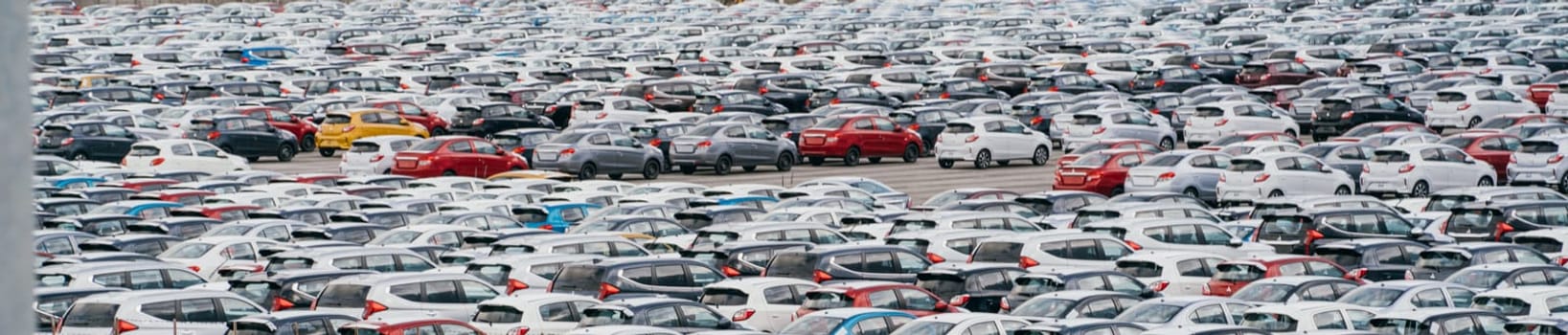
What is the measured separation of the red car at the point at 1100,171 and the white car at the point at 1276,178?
67.3 inches

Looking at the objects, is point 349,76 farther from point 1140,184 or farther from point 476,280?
point 476,280

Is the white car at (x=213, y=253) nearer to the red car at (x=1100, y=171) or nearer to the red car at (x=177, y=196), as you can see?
the red car at (x=177, y=196)

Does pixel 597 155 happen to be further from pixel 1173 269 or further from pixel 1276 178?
pixel 1173 269

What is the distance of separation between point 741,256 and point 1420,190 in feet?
49.7

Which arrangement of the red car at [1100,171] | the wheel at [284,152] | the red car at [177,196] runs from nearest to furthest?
1. the red car at [177,196]
2. the red car at [1100,171]
3. the wheel at [284,152]

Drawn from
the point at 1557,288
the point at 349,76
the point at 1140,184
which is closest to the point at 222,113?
the point at 349,76

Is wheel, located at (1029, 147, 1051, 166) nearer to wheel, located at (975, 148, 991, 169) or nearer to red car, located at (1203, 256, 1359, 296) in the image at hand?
wheel, located at (975, 148, 991, 169)

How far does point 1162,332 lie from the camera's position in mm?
16922

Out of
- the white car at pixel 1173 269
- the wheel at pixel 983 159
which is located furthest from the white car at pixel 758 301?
the wheel at pixel 983 159

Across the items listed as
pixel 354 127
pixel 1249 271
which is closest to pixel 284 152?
pixel 354 127

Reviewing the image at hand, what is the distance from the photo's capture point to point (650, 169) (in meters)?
41.5

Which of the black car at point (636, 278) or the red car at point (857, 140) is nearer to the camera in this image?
the black car at point (636, 278)

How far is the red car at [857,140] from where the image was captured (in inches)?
1687

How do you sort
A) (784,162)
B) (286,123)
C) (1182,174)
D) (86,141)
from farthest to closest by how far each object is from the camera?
(286,123) → (86,141) → (784,162) → (1182,174)
